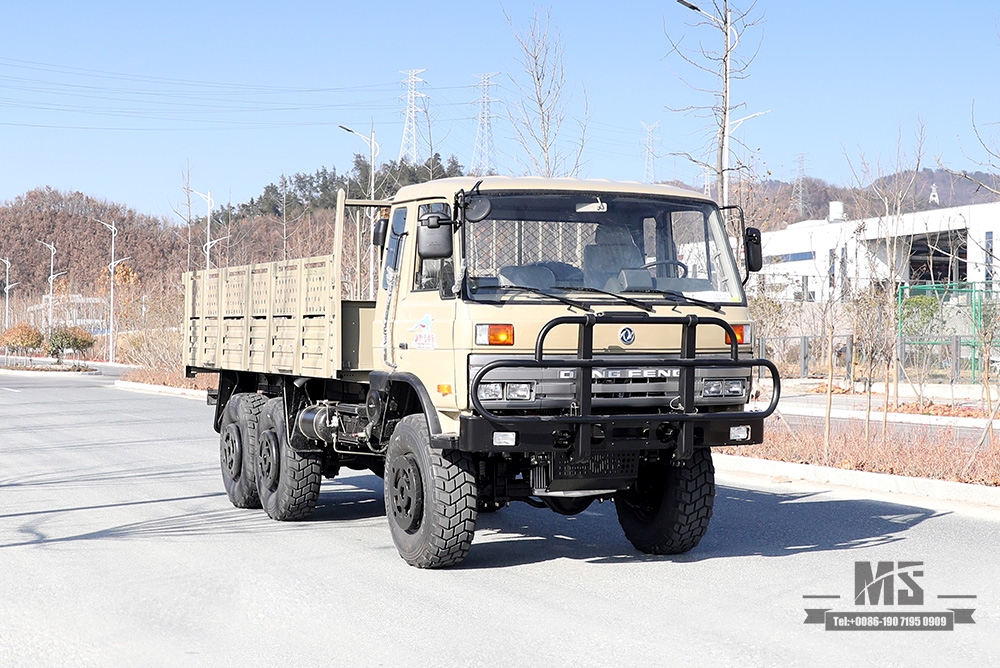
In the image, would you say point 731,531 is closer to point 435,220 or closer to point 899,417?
point 435,220

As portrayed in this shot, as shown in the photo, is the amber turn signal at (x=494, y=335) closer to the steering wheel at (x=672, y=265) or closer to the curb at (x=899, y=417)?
the steering wheel at (x=672, y=265)

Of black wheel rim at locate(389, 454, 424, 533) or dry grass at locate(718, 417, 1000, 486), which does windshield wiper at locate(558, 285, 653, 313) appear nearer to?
black wheel rim at locate(389, 454, 424, 533)

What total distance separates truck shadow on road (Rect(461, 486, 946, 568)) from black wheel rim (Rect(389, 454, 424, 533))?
0.51 meters

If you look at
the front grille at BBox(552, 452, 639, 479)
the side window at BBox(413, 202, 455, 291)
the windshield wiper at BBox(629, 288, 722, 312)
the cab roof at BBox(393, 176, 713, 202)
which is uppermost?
the cab roof at BBox(393, 176, 713, 202)

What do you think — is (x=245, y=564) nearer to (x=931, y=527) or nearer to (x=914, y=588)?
(x=914, y=588)

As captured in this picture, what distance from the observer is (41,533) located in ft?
32.1

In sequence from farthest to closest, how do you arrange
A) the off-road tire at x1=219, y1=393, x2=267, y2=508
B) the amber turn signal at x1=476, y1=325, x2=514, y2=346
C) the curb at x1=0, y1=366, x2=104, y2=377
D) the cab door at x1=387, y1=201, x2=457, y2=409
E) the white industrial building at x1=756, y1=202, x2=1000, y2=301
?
1. the curb at x1=0, y1=366, x2=104, y2=377
2. the white industrial building at x1=756, y1=202, x2=1000, y2=301
3. the off-road tire at x1=219, y1=393, x2=267, y2=508
4. the cab door at x1=387, y1=201, x2=457, y2=409
5. the amber turn signal at x1=476, y1=325, x2=514, y2=346

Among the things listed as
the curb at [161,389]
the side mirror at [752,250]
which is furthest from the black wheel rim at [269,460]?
the curb at [161,389]

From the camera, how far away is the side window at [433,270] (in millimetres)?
7883

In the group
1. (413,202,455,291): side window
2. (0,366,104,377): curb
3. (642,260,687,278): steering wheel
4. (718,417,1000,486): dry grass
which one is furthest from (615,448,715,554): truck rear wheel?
(0,366,104,377): curb

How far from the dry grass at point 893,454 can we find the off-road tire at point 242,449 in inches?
252

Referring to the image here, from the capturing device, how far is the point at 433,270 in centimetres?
823

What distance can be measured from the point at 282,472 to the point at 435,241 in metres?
3.49

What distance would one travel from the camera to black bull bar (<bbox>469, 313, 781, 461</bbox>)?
741 centimetres
